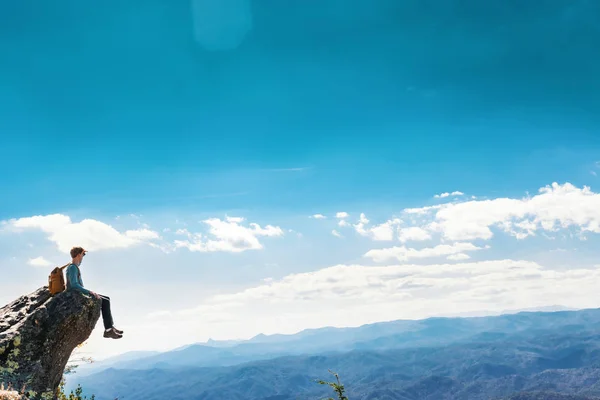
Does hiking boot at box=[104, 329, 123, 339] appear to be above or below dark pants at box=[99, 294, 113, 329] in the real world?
below

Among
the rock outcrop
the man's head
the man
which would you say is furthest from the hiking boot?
the man's head

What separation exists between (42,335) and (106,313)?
242 centimetres

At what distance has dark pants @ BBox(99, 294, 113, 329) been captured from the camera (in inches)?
707

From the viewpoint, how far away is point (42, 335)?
16.1 m

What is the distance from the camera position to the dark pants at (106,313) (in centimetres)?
1795

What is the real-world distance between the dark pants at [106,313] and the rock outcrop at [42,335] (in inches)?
10.8

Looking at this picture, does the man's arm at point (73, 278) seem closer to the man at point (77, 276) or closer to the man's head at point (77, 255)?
the man at point (77, 276)

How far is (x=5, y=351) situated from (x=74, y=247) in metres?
3.98

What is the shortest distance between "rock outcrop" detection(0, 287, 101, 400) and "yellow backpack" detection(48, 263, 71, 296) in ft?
0.77

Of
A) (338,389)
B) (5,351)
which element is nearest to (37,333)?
(5,351)

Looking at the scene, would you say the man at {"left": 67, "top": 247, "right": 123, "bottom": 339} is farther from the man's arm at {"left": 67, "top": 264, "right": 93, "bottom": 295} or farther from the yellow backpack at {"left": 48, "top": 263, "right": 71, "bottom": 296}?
the yellow backpack at {"left": 48, "top": 263, "right": 71, "bottom": 296}

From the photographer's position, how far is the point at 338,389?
22.2m

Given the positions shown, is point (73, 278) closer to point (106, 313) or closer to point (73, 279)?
point (73, 279)

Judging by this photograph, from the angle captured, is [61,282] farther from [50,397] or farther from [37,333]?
[50,397]
